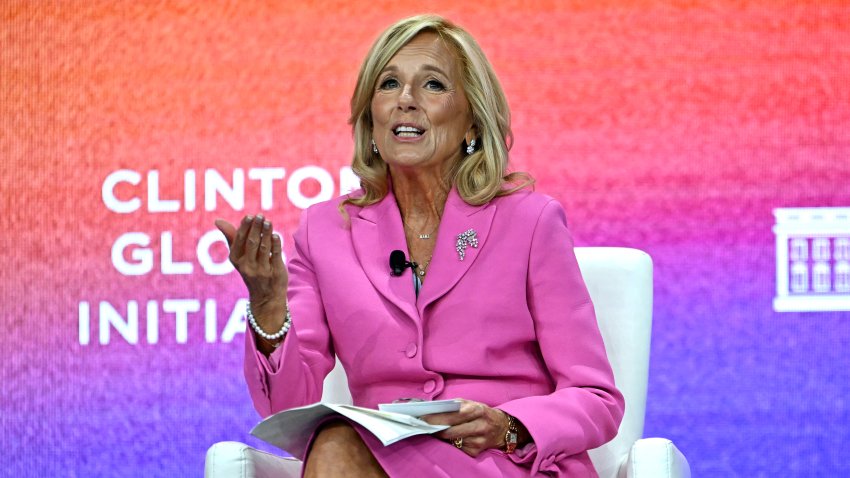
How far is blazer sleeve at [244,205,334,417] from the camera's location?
85.0 inches

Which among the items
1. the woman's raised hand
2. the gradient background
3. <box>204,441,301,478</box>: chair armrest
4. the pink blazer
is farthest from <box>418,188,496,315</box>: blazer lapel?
the gradient background

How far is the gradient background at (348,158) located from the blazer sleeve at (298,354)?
3.24 ft

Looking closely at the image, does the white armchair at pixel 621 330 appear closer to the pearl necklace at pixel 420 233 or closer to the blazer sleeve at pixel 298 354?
the blazer sleeve at pixel 298 354

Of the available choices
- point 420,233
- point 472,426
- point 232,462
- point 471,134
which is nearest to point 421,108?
point 471,134

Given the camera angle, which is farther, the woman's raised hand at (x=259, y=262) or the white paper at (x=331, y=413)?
the woman's raised hand at (x=259, y=262)

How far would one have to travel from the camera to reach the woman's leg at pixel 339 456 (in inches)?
76.7

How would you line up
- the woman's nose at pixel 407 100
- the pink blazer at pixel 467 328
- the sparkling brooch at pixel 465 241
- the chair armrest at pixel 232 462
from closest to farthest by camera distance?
the chair armrest at pixel 232 462
the pink blazer at pixel 467 328
the sparkling brooch at pixel 465 241
the woman's nose at pixel 407 100

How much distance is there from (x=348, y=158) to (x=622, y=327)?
47.1 inches

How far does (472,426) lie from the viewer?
204 centimetres

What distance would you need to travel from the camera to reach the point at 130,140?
342 cm

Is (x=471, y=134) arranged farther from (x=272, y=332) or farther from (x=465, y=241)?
(x=272, y=332)

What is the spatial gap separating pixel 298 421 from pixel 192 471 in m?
1.57

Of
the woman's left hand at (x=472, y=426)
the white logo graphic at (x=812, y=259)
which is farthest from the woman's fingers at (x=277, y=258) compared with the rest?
the white logo graphic at (x=812, y=259)

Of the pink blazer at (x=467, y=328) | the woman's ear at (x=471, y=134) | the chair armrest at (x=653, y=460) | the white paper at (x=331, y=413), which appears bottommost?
the chair armrest at (x=653, y=460)
